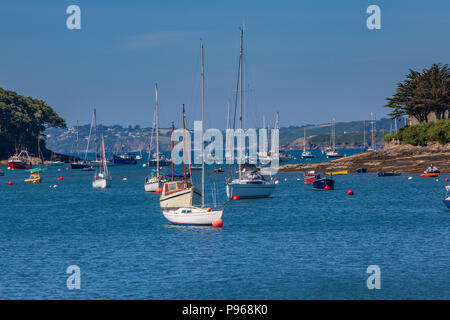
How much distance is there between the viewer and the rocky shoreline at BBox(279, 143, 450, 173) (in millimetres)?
128800

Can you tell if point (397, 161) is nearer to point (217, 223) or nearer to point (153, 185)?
point (153, 185)

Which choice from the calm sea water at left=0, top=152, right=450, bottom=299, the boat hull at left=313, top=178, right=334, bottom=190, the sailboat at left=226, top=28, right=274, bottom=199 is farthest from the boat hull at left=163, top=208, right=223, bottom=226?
the boat hull at left=313, top=178, right=334, bottom=190

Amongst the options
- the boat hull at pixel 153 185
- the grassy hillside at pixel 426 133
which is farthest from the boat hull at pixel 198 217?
the grassy hillside at pixel 426 133

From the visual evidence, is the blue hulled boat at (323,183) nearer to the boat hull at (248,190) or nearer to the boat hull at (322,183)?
the boat hull at (322,183)

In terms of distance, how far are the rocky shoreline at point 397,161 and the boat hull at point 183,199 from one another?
241ft

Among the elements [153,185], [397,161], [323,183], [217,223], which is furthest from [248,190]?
[397,161]

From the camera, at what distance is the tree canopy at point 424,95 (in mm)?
146500

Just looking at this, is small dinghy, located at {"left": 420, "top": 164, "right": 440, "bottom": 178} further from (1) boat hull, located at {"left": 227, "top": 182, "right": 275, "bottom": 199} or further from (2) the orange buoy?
(2) the orange buoy

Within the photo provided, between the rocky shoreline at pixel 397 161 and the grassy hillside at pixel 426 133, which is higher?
the grassy hillside at pixel 426 133

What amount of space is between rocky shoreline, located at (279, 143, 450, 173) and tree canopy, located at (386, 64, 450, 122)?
368 inches

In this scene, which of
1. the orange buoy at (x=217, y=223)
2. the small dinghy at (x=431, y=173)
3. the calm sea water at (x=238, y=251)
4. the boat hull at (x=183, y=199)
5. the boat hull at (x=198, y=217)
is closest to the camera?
the calm sea water at (x=238, y=251)

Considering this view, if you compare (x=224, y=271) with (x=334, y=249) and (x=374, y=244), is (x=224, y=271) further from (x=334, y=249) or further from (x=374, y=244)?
(x=374, y=244)

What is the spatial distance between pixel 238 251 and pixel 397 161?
322 ft
